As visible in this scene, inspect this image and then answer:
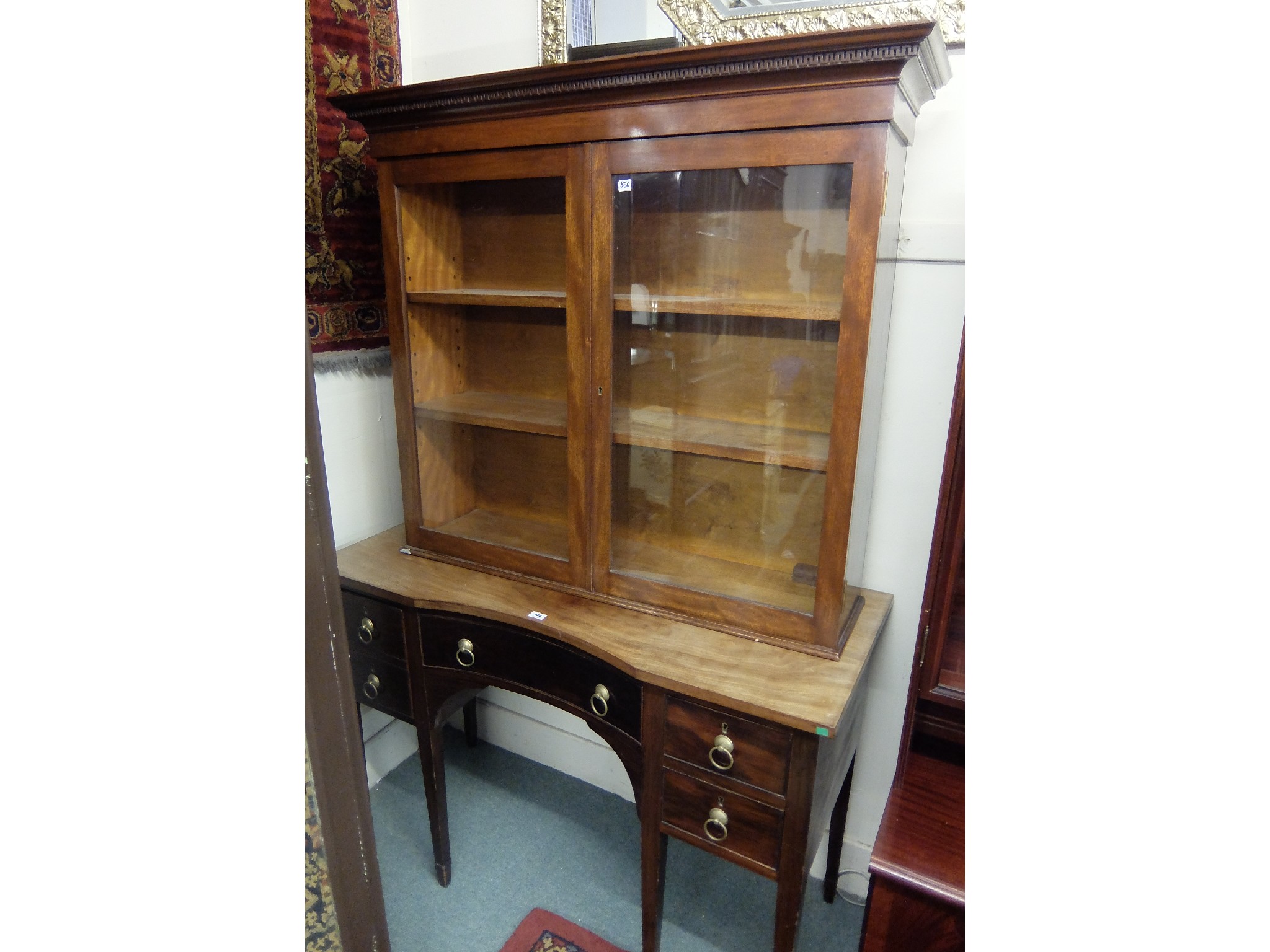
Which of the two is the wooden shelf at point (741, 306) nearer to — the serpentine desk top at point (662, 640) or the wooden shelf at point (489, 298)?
the wooden shelf at point (489, 298)

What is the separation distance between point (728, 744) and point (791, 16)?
1257 mm

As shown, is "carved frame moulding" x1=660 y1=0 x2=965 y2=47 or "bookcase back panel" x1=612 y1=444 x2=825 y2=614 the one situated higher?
"carved frame moulding" x1=660 y1=0 x2=965 y2=47

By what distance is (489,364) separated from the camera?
1609 mm

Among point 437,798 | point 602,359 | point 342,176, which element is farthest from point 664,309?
point 437,798

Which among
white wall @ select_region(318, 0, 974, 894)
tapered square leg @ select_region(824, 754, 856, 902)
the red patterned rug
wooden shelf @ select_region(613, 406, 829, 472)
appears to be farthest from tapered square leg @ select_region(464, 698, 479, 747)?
wooden shelf @ select_region(613, 406, 829, 472)

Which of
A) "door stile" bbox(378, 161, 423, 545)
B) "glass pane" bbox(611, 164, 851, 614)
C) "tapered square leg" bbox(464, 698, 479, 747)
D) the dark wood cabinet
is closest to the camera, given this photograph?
the dark wood cabinet

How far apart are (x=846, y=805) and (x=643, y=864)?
1.67 ft

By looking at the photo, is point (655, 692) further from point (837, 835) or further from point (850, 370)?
point (837, 835)

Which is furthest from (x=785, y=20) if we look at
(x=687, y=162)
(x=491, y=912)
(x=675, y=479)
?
(x=491, y=912)

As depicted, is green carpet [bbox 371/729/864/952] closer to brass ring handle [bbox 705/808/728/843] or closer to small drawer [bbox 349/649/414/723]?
small drawer [bbox 349/649/414/723]

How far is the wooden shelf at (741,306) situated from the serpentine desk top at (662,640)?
1.85 ft

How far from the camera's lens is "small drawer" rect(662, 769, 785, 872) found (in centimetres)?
113

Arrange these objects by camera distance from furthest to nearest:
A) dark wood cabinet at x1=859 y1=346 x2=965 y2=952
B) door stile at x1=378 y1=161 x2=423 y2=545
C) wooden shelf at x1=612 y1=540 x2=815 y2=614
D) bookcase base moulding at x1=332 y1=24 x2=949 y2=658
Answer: door stile at x1=378 y1=161 x2=423 y2=545 → wooden shelf at x1=612 y1=540 x2=815 y2=614 → bookcase base moulding at x1=332 y1=24 x2=949 y2=658 → dark wood cabinet at x1=859 y1=346 x2=965 y2=952

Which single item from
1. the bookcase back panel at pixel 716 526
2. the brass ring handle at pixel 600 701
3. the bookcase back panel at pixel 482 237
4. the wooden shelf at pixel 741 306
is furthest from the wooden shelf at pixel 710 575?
the bookcase back panel at pixel 482 237
